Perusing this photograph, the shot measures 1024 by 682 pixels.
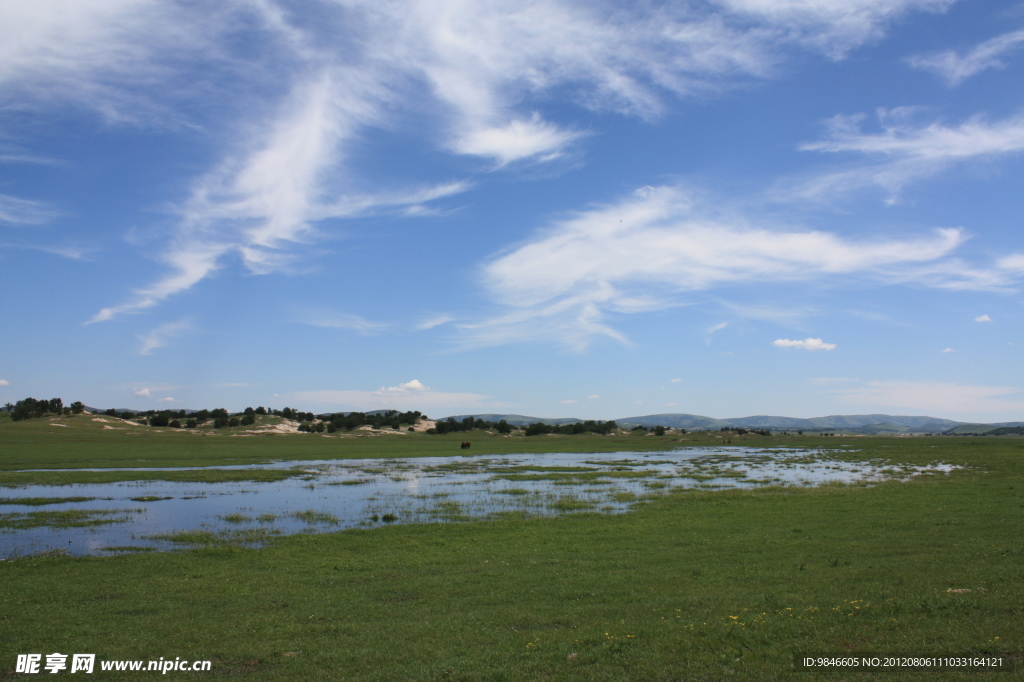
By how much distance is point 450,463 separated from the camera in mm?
69438

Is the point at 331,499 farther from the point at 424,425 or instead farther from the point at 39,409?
the point at 424,425

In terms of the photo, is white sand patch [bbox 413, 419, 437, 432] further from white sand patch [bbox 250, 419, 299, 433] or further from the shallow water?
the shallow water

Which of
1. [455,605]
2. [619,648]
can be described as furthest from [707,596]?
[455,605]

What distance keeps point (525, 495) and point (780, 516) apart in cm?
1679

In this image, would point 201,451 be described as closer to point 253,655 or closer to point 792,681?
point 253,655

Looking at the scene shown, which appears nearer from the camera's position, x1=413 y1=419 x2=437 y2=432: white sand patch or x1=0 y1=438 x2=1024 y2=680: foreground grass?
x1=0 y1=438 x2=1024 y2=680: foreground grass

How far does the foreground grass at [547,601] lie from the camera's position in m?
9.53

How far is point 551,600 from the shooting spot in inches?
530

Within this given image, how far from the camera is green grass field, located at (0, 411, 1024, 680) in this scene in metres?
9.51
